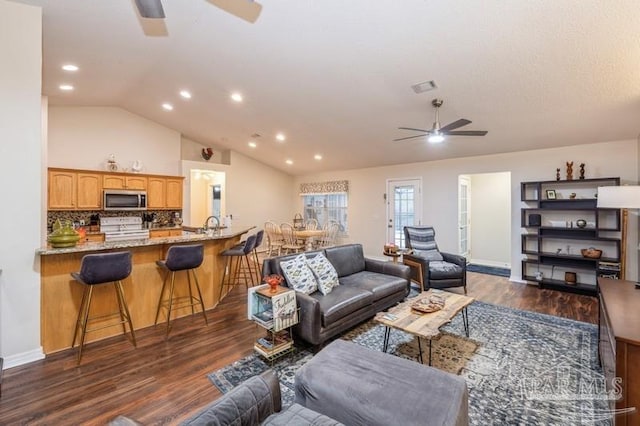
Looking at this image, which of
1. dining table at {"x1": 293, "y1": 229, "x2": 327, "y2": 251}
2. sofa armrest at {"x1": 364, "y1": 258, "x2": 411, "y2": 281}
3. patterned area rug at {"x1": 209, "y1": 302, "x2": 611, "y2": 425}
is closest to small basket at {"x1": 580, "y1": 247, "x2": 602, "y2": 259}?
patterned area rug at {"x1": 209, "y1": 302, "x2": 611, "y2": 425}

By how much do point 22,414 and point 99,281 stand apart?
3.32 feet

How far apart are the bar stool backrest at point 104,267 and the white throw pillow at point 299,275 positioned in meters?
1.51

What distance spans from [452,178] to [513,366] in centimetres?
434

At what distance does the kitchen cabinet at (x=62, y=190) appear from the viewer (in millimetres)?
5059

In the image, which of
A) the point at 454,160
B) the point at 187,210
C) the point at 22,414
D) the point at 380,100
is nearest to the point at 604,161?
the point at 454,160

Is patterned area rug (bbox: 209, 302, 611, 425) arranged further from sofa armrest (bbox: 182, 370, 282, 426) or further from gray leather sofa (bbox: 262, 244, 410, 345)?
sofa armrest (bbox: 182, 370, 282, 426)

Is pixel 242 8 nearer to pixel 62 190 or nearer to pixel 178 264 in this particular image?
pixel 178 264

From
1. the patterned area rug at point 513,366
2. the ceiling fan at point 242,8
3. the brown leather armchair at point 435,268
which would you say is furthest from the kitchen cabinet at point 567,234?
the ceiling fan at point 242,8

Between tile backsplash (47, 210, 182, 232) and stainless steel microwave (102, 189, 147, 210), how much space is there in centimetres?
31

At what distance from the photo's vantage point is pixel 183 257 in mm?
3201

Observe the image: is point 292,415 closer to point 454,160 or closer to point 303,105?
point 303,105

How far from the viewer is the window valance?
26.2ft

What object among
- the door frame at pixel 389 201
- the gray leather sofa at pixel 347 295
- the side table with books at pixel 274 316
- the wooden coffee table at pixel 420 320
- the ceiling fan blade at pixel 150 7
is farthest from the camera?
the door frame at pixel 389 201

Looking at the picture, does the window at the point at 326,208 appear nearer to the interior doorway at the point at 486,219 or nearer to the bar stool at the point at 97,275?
the interior doorway at the point at 486,219
